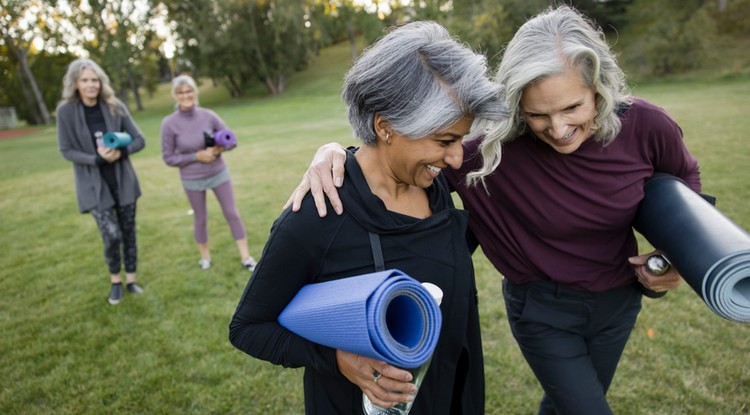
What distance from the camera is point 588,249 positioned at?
2092 millimetres

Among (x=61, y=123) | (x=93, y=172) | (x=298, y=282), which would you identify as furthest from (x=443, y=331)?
(x=61, y=123)

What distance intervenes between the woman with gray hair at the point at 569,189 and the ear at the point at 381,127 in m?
0.22

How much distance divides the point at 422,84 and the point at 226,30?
4324 cm

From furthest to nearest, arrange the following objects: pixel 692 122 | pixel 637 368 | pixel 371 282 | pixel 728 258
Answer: pixel 692 122, pixel 637 368, pixel 728 258, pixel 371 282

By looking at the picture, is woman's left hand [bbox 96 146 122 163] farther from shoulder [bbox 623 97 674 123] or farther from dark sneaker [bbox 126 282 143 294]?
shoulder [bbox 623 97 674 123]

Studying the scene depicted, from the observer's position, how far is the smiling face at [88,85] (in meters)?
4.64

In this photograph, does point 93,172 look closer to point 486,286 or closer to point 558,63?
point 486,286

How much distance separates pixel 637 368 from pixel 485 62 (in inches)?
119

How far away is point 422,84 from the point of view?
1521 millimetres

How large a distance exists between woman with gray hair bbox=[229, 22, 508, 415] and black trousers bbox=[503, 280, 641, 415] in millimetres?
584

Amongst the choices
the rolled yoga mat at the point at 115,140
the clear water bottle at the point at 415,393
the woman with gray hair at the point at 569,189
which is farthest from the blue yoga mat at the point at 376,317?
the rolled yoga mat at the point at 115,140

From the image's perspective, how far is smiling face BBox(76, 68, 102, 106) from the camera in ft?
15.2

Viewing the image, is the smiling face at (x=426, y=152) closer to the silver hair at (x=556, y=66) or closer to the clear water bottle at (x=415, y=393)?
the silver hair at (x=556, y=66)

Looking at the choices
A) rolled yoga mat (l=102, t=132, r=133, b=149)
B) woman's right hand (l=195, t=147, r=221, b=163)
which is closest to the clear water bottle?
rolled yoga mat (l=102, t=132, r=133, b=149)
